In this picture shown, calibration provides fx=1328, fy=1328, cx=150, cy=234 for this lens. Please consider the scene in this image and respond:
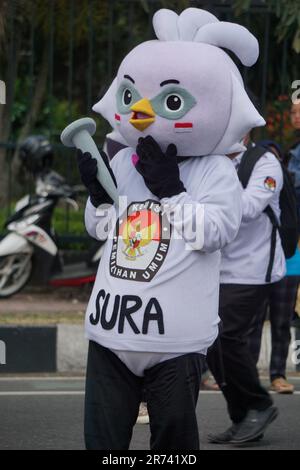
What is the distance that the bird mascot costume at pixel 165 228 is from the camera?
449 centimetres

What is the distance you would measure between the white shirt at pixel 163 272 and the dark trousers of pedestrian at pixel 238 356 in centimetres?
155

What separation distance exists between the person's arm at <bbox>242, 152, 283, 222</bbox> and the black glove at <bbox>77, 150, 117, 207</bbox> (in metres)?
1.87

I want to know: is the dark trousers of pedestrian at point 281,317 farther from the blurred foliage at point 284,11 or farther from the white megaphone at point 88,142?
the white megaphone at point 88,142

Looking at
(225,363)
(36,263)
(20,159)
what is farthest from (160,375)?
(20,159)

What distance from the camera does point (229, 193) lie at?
4602 mm

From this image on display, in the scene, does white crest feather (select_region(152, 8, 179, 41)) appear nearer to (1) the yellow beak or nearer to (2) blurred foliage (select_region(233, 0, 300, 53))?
(1) the yellow beak

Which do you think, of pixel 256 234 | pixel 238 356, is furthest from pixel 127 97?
pixel 256 234

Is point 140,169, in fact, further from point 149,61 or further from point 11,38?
point 11,38

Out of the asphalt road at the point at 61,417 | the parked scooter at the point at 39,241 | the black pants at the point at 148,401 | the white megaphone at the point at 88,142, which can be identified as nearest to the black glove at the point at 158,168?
the white megaphone at the point at 88,142

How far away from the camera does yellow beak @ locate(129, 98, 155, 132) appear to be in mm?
4574

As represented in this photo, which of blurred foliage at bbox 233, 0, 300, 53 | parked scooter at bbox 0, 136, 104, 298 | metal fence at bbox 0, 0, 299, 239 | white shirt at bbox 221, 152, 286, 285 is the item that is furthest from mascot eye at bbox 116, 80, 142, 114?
parked scooter at bbox 0, 136, 104, 298

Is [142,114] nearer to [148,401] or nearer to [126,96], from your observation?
[126,96]

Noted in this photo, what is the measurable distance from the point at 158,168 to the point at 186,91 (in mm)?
297
